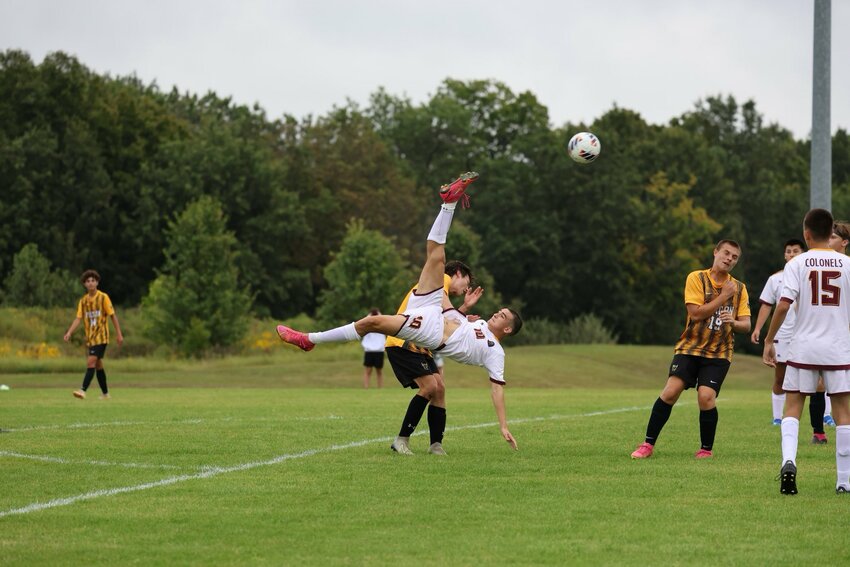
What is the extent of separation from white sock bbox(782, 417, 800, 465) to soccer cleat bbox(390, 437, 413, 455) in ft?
Result: 13.7

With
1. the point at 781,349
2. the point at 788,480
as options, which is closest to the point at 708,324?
the point at 788,480

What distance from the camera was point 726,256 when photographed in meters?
12.0

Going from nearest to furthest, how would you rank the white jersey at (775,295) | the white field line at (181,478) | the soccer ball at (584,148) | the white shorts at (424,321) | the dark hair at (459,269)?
the white field line at (181,478), the white shorts at (424,321), the dark hair at (459,269), the white jersey at (775,295), the soccer ball at (584,148)

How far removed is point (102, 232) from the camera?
69.4m

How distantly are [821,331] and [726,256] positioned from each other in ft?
8.54

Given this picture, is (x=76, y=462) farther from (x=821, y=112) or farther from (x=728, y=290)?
(x=821, y=112)

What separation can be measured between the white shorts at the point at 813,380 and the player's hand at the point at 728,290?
2386 mm

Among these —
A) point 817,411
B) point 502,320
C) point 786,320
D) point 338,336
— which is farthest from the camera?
point 786,320

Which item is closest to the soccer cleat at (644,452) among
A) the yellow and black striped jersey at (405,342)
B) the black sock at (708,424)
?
the black sock at (708,424)

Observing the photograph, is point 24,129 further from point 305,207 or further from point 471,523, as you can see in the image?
point 471,523

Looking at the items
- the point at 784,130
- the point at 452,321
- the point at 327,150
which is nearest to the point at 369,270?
the point at 327,150

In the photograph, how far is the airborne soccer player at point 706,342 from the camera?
1213 centimetres

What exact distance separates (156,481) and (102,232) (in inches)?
2437

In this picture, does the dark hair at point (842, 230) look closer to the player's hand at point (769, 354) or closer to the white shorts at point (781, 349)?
the player's hand at point (769, 354)
